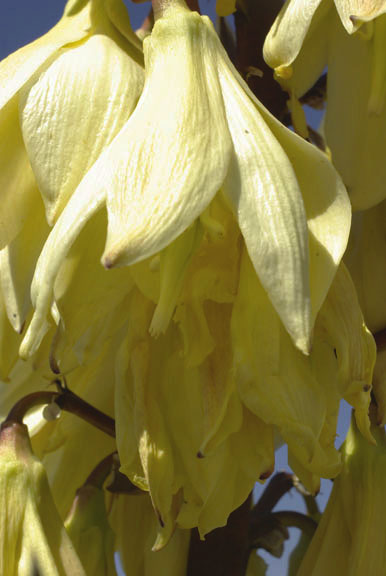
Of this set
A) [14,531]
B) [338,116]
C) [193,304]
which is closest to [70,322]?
[193,304]

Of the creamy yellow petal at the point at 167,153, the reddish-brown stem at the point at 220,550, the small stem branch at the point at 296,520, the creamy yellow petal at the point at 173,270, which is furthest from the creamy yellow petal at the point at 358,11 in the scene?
the small stem branch at the point at 296,520

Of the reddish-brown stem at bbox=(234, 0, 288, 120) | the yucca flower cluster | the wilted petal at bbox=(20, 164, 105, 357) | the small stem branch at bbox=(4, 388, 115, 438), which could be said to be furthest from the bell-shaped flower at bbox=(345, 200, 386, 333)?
the wilted petal at bbox=(20, 164, 105, 357)

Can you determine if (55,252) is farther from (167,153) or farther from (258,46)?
(258,46)

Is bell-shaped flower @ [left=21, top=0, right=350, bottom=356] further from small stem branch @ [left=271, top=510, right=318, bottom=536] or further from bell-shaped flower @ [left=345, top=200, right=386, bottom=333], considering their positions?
small stem branch @ [left=271, top=510, right=318, bottom=536]

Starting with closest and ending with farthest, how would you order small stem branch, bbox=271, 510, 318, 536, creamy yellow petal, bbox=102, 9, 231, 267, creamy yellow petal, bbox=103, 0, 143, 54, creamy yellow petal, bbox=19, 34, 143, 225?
creamy yellow petal, bbox=102, 9, 231, 267 → creamy yellow petal, bbox=19, 34, 143, 225 → creamy yellow petal, bbox=103, 0, 143, 54 → small stem branch, bbox=271, 510, 318, 536

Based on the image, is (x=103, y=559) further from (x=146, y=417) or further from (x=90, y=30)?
(x=90, y=30)

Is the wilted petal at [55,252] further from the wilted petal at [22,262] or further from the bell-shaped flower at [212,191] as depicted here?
the wilted petal at [22,262]

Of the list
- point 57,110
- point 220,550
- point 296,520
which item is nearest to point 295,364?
point 57,110
